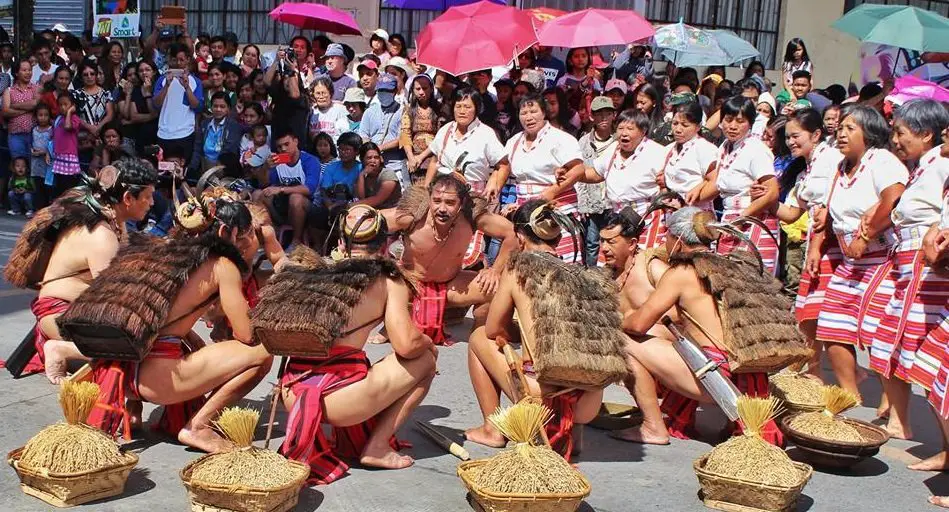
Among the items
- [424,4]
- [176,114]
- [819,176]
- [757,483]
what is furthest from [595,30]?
[757,483]

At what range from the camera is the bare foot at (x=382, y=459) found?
477 cm

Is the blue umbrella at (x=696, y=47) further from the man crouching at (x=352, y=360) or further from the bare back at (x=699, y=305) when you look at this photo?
the man crouching at (x=352, y=360)

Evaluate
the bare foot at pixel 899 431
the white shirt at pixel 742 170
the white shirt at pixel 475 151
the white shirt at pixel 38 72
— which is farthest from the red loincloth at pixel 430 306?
the white shirt at pixel 38 72

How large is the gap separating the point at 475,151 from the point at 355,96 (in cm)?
286

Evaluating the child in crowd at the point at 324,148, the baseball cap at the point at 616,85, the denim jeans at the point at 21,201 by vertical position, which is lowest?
the denim jeans at the point at 21,201

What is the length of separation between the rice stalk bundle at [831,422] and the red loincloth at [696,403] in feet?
0.39

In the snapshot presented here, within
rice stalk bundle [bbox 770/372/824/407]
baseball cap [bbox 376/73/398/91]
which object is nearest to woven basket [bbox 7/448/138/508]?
rice stalk bundle [bbox 770/372/824/407]

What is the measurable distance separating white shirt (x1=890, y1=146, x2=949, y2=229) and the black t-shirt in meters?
6.76

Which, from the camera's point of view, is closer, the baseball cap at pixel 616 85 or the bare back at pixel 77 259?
the bare back at pixel 77 259

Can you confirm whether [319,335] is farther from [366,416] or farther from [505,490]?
[505,490]

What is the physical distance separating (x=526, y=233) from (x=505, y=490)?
1.60 metres

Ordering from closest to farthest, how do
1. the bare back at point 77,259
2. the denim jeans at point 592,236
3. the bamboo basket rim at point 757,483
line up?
the bamboo basket rim at point 757,483 < the bare back at point 77,259 < the denim jeans at point 592,236

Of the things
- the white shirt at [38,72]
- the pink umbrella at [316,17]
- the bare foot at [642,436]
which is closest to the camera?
the bare foot at [642,436]

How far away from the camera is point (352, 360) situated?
4.66m
